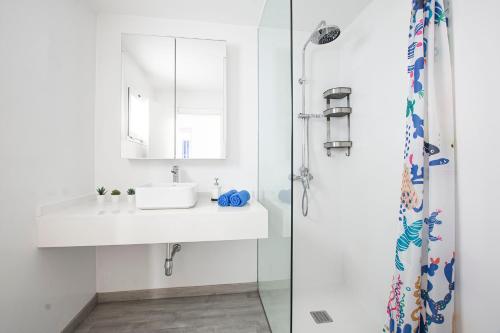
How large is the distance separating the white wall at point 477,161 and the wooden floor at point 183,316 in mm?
1192

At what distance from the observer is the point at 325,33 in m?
1.51

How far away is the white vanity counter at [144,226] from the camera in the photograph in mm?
1252

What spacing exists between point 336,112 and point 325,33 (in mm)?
617

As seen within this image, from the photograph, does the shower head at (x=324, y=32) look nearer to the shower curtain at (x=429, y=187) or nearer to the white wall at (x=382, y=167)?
the white wall at (x=382, y=167)

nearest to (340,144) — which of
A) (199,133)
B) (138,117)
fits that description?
(199,133)

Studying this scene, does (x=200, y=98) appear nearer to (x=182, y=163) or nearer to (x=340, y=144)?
(x=182, y=163)

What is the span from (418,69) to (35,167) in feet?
6.67

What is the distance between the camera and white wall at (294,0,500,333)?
925mm

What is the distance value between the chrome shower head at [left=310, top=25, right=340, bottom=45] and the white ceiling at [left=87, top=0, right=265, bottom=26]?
53 cm

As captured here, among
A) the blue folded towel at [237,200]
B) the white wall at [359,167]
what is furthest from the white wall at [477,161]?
the blue folded towel at [237,200]

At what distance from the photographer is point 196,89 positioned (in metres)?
1.90

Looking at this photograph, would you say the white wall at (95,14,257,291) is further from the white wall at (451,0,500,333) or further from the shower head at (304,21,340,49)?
the white wall at (451,0,500,333)

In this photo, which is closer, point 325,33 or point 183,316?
point 325,33

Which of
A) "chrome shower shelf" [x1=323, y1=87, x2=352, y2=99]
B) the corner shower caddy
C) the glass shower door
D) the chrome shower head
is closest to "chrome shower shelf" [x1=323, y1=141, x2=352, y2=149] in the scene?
the corner shower caddy
